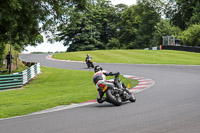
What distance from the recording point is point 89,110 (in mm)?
9945

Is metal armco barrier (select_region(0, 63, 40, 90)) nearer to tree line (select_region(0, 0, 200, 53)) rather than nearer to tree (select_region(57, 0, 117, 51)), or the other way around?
tree line (select_region(0, 0, 200, 53))

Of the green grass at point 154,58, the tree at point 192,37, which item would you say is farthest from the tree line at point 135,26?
the green grass at point 154,58

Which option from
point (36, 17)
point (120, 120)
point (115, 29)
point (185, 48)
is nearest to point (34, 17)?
point (36, 17)

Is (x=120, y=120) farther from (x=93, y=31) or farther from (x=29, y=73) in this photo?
(x=93, y=31)

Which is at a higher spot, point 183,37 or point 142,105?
point 183,37

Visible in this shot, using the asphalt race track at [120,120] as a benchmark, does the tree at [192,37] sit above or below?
above

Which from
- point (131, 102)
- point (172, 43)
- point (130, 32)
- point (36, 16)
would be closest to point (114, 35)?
point (130, 32)

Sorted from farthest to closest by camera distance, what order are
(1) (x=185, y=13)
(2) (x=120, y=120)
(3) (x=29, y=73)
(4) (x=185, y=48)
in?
(1) (x=185, y=13), (4) (x=185, y=48), (3) (x=29, y=73), (2) (x=120, y=120)

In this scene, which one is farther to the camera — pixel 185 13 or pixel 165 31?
pixel 185 13

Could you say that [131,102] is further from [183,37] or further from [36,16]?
[183,37]

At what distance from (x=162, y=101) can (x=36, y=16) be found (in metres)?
13.7

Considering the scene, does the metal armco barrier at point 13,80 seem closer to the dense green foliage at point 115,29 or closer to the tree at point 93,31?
the tree at point 93,31

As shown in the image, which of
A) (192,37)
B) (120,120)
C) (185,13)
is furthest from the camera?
(185,13)

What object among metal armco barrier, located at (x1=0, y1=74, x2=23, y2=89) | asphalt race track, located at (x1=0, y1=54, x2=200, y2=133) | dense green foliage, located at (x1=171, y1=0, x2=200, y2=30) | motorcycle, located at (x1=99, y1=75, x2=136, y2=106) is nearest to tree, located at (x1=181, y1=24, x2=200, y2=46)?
dense green foliage, located at (x1=171, y1=0, x2=200, y2=30)
